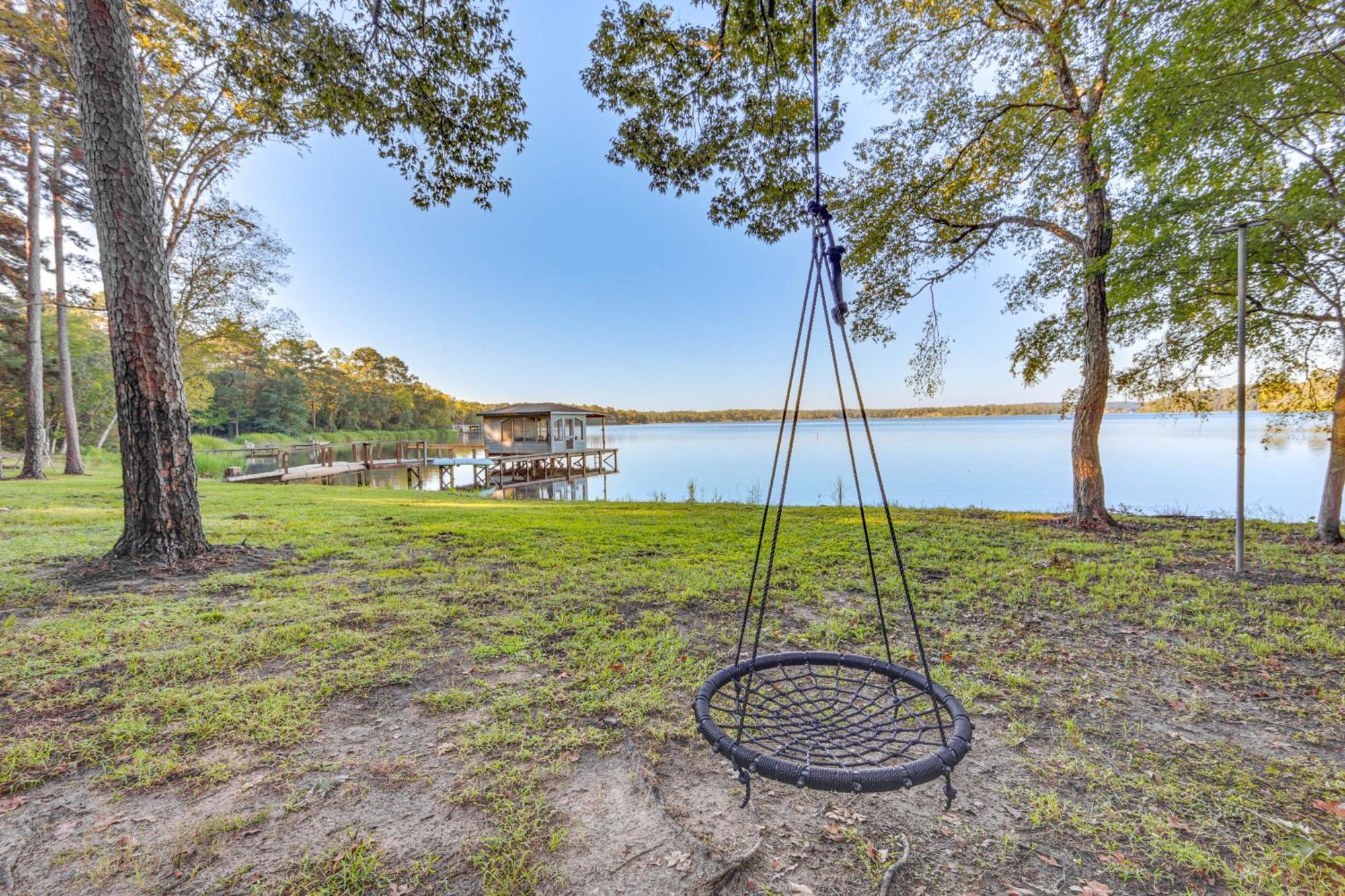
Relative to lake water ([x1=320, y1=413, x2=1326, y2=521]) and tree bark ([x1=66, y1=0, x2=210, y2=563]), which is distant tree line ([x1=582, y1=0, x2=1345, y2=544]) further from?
tree bark ([x1=66, y1=0, x2=210, y2=563])

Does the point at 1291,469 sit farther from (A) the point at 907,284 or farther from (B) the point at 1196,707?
(B) the point at 1196,707

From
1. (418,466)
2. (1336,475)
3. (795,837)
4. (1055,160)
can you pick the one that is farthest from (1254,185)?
(418,466)

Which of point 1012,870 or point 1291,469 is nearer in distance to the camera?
point 1012,870

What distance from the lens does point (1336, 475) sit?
165 inches

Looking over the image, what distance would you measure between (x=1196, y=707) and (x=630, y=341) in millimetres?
22458

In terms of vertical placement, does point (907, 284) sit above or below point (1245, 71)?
below

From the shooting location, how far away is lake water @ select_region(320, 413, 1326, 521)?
10.2m

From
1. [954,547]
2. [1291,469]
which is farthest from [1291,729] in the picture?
[1291,469]

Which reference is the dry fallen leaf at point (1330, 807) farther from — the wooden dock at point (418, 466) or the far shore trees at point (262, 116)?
the wooden dock at point (418, 466)

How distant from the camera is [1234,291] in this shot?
4.57 metres

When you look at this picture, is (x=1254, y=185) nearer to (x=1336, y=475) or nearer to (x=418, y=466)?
(x=1336, y=475)

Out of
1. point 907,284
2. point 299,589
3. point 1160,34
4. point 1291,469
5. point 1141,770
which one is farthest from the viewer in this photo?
point 1291,469

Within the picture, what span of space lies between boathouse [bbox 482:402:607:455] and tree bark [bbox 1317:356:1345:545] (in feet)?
58.8

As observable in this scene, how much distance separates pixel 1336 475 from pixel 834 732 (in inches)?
240
